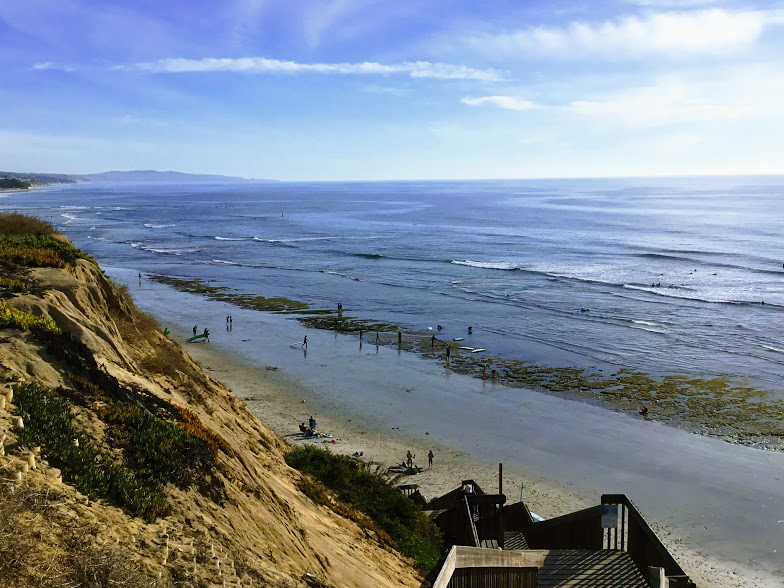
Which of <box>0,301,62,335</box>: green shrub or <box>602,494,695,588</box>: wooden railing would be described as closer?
<box>602,494,695,588</box>: wooden railing

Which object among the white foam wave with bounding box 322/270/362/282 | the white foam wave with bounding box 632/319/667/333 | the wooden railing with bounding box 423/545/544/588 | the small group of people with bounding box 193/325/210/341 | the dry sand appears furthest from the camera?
the white foam wave with bounding box 322/270/362/282

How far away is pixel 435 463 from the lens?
23.8 metres

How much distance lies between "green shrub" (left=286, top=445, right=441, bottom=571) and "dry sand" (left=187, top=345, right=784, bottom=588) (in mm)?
5599

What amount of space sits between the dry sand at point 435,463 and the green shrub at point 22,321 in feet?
44.2

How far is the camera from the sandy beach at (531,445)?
65.3 feet

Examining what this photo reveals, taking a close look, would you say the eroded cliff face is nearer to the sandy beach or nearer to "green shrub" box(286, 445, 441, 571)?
"green shrub" box(286, 445, 441, 571)

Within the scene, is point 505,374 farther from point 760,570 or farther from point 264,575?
point 264,575

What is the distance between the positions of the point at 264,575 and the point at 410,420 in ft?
66.3

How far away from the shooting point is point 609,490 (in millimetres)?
22031

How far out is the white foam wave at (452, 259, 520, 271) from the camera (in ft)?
230

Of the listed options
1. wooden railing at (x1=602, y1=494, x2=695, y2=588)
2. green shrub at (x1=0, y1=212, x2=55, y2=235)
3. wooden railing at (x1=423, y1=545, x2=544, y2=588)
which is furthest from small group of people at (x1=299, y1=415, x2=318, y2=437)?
wooden railing at (x1=423, y1=545, x2=544, y2=588)

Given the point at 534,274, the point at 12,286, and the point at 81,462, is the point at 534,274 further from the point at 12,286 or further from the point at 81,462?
the point at 81,462

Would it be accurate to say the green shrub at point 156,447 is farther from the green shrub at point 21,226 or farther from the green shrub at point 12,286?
the green shrub at point 21,226

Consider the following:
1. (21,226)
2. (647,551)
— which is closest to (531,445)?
(647,551)
